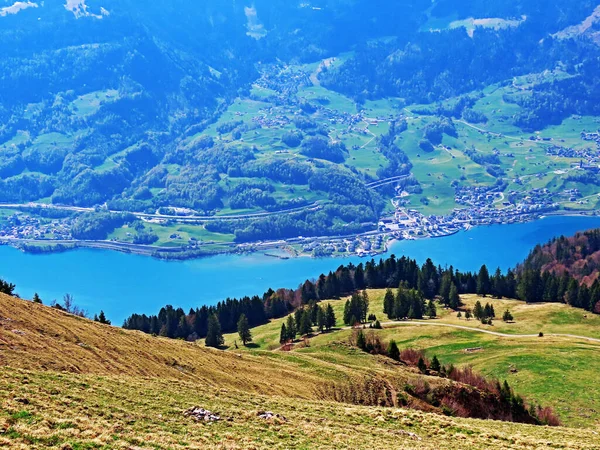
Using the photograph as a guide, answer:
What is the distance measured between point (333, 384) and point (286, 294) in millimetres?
115084

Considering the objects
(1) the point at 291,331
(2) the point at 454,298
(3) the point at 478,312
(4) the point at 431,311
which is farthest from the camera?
(2) the point at 454,298

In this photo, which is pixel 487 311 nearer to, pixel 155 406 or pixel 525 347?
pixel 525 347

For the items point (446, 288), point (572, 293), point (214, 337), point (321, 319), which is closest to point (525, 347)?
point (321, 319)

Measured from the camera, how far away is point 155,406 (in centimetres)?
3953

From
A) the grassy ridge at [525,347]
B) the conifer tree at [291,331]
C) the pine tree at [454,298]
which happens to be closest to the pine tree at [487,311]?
the grassy ridge at [525,347]

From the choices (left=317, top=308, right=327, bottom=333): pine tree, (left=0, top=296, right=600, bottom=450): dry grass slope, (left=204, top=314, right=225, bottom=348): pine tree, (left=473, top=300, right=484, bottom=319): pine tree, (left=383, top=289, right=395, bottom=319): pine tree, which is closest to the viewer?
(left=0, top=296, right=600, bottom=450): dry grass slope

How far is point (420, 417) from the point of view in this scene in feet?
159

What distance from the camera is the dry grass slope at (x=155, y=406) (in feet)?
107

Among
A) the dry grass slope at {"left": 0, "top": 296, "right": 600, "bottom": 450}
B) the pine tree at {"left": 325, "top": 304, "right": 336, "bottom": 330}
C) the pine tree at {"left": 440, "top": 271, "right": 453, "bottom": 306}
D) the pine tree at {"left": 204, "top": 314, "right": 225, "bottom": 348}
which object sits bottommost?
the dry grass slope at {"left": 0, "top": 296, "right": 600, "bottom": 450}

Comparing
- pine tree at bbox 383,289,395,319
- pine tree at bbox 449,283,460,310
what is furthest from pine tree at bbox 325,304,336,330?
pine tree at bbox 449,283,460,310

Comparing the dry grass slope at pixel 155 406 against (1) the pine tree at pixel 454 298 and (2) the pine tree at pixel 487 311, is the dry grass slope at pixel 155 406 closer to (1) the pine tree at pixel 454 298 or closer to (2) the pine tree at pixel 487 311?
(2) the pine tree at pixel 487 311

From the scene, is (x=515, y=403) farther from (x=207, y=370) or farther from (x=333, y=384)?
(x=207, y=370)

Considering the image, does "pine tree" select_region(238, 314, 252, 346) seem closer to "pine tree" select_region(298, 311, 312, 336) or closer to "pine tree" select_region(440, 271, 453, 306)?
"pine tree" select_region(298, 311, 312, 336)

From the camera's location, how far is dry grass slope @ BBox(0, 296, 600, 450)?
107 ft
